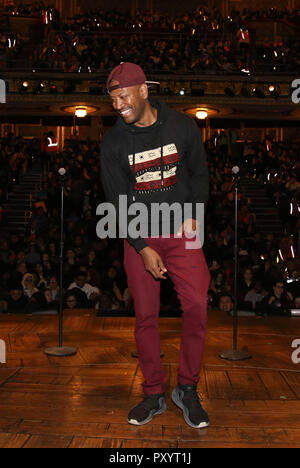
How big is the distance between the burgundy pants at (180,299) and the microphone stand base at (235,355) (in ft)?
3.59

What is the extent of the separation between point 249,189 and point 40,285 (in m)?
8.14

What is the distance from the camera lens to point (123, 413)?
248 cm

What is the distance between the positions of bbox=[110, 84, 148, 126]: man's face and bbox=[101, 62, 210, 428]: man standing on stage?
0.05 ft

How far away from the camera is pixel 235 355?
3529 millimetres

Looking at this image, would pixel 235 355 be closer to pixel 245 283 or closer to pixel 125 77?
pixel 125 77

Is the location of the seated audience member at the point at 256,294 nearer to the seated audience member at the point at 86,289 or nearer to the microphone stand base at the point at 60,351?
the seated audience member at the point at 86,289

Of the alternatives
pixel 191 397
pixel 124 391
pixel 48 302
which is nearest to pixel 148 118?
pixel 191 397

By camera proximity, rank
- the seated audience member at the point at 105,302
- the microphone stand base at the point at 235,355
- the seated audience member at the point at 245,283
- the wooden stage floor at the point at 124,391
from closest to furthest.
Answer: the wooden stage floor at the point at 124,391 → the microphone stand base at the point at 235,355 → the seated audience member at the point at 105,302 → the seated audience member at the point at 245,283

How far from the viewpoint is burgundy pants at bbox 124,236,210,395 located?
2.38 m

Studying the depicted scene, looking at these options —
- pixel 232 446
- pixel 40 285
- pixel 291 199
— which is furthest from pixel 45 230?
pixel 232 446

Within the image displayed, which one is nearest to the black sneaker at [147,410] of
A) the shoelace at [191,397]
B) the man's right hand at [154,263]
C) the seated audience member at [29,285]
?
the shoelace at [191,397]

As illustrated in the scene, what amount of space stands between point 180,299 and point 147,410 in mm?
504

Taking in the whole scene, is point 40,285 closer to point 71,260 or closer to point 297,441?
point 71,260

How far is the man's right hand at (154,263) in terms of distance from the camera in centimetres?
226
